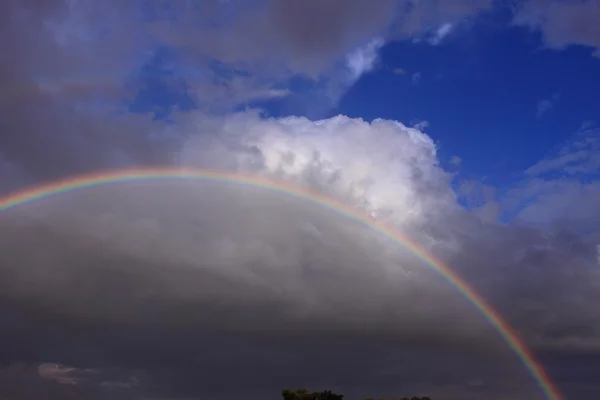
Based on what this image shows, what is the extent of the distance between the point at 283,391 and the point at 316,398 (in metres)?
9.33

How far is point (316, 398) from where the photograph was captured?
390 feet

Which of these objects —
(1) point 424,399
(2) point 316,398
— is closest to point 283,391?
(2) point 316,398

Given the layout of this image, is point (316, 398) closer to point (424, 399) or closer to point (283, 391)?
point (283, 391)

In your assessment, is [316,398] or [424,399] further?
[424,399]

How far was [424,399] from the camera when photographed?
127 metres

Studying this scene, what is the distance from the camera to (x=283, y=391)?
407 feet

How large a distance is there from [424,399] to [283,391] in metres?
35.0

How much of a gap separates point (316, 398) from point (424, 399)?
2842cm
